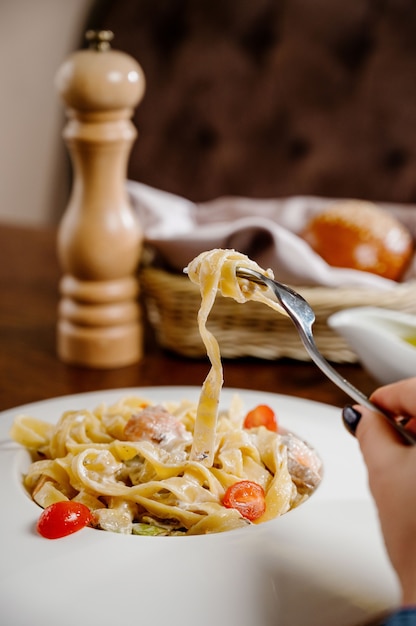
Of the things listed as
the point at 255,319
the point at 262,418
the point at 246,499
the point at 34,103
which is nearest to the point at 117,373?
the point at 255,319

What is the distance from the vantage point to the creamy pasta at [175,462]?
886 millimetres

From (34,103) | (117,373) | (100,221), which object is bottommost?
(34,103)

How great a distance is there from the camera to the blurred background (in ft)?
9.53

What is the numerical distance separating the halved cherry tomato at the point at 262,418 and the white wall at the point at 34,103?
279 centimetres

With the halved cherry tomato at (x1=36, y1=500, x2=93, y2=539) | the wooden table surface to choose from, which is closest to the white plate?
the halved cherry tomato at (x1=36, y1=500, x2=93, y2=539)

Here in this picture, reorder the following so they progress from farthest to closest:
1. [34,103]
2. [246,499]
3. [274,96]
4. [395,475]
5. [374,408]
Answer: [34,103] < [274,96] < [246,499] < [374,408] < [395,475]

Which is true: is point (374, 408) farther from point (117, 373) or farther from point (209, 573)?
point (117, 373)

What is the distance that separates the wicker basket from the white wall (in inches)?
93.0

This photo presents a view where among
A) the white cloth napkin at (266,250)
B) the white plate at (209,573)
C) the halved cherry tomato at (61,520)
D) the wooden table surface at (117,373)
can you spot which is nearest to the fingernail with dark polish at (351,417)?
the white plate at (209,573)

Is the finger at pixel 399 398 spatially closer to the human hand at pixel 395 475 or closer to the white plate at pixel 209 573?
the human hand at pixel 395 475

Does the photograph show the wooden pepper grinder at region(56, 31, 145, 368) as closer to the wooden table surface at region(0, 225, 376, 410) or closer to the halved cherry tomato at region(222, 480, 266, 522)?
the wooden table surface at region(0, 225, 376, 410)

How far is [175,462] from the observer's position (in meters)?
0.96

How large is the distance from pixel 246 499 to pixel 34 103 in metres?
3.28

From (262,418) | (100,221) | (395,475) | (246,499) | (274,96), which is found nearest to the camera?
(395,475)
